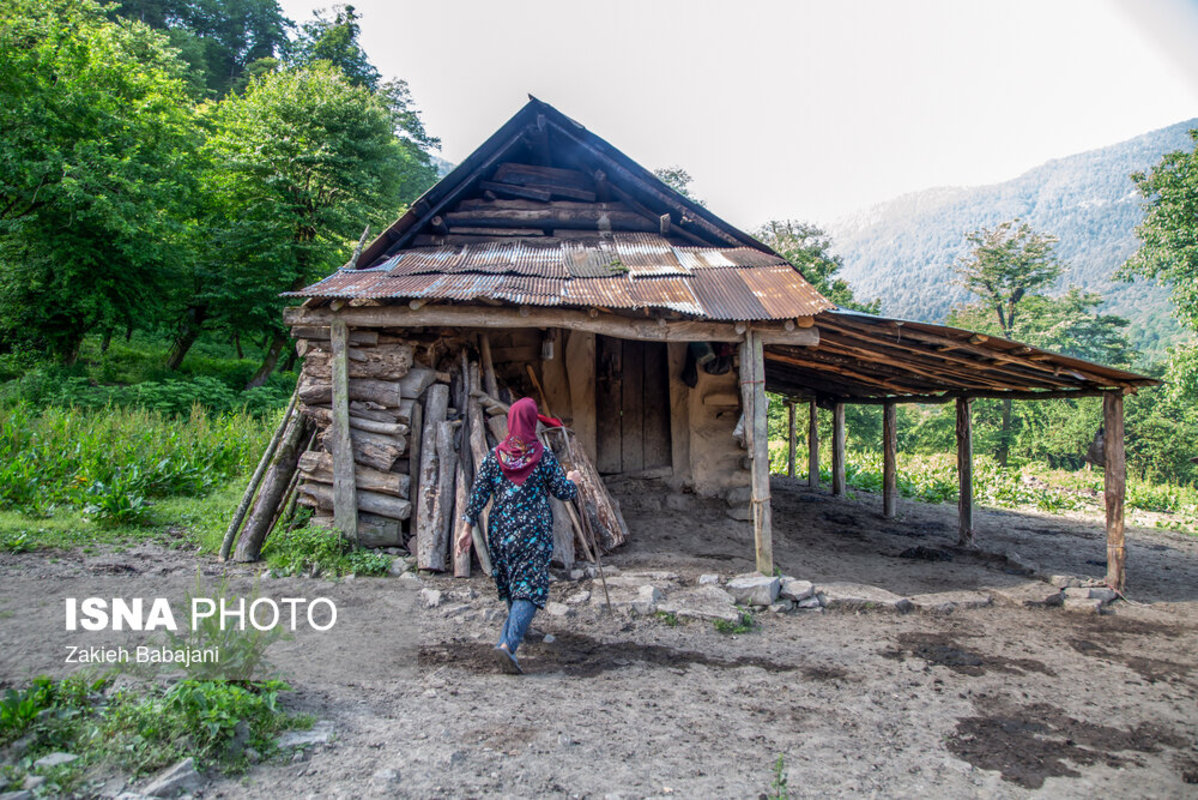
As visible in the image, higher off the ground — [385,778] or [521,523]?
[521,523]

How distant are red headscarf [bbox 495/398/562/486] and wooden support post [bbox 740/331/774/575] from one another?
267 centimetres

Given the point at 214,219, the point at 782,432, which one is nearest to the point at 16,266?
the point at 214,219

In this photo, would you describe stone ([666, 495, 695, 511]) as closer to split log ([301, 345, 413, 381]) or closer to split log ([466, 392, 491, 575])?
split log ([466, 392, 491, 575])

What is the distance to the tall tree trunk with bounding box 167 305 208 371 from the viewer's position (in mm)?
18891

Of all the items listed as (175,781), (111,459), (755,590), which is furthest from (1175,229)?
(111,459)

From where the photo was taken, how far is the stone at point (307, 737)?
115 inches

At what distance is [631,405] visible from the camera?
28.9 feet

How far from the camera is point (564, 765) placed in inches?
115

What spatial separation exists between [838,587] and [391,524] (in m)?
4.60

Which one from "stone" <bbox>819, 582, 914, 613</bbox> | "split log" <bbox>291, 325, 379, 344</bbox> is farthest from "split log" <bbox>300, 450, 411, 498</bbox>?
"stone" <bbox>819, 582, 914, 613</bbox>

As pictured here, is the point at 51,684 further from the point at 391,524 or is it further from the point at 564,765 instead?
the point at 391,524

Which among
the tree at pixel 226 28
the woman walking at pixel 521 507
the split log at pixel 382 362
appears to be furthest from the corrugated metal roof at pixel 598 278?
the tree at pixel 226 28

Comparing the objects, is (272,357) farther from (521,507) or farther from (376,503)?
(521,507)

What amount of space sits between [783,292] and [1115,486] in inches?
168
